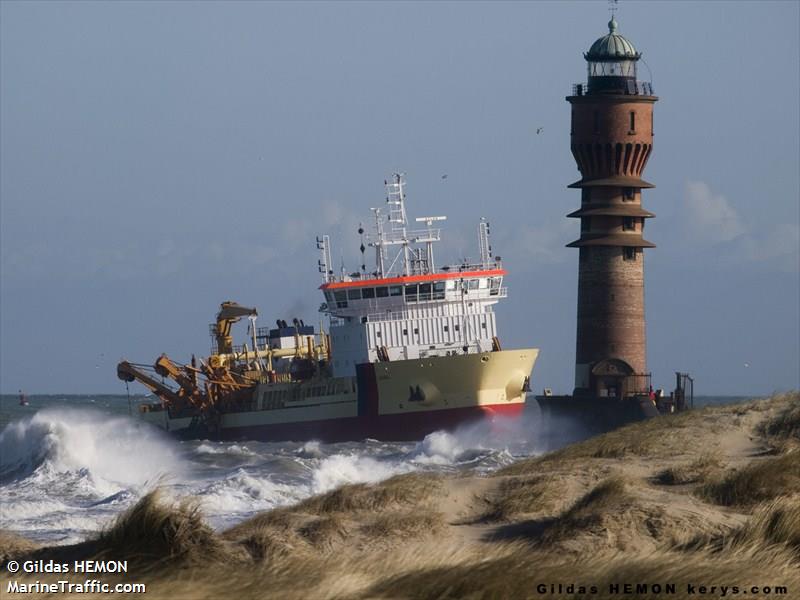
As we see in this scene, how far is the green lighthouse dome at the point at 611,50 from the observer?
48844 millimetres

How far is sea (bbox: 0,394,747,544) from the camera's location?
3055 centimetres

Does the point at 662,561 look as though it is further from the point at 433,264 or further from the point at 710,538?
the point at 433,264

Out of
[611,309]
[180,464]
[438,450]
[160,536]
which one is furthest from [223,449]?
[160,536]

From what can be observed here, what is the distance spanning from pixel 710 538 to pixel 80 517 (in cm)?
1661

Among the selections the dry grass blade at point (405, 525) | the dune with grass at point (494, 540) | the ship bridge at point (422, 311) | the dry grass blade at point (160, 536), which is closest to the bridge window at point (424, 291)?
the ship bridge at point (422, 311)

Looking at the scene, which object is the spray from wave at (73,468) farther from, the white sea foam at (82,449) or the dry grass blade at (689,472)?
the dry grass blade at (689,472)

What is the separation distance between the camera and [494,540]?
16953 millimetres

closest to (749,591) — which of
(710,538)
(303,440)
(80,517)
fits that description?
(710,538)

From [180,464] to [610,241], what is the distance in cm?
1433

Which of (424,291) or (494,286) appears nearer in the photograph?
(424,291)

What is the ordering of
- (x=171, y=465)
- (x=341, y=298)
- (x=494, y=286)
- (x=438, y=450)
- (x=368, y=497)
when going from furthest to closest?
(x=341, y=298), (x=494, y=286), (x=171, y=465), (x=438, y=450), (x=368, y=497)

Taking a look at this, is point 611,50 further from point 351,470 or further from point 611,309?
point 351,470

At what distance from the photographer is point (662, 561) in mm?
13492

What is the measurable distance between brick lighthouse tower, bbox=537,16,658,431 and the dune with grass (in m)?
24.6
